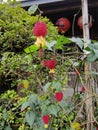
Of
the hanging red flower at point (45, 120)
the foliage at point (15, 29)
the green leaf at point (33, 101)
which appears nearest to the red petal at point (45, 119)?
the hanging red flower at point (45, 120)

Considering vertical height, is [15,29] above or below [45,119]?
above

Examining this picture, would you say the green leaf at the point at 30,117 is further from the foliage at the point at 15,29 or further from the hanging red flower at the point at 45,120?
the foliage at the point at 15,29

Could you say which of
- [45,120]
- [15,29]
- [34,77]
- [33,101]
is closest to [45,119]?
[45,120]

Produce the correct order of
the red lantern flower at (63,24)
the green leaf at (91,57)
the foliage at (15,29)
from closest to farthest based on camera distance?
the green leaf at (91,57) → the foliage at (15,29) → the red lantern flower at (63,24)

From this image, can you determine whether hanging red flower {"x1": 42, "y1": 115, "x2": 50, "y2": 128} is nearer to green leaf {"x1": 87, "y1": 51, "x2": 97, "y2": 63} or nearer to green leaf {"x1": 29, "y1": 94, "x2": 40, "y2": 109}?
green leaf {"x1": 29, "y1": 94, "x2": 40, "y2": 109}

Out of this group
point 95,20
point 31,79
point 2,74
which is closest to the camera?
point 31,79

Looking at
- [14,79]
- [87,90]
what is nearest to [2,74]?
[14,79]

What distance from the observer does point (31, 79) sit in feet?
10.4

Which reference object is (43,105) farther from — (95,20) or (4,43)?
(95,20)

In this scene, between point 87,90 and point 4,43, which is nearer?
point 87,90

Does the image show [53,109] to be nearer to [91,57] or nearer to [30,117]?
[30,117]

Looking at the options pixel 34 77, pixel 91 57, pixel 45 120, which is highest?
pixel 91 57

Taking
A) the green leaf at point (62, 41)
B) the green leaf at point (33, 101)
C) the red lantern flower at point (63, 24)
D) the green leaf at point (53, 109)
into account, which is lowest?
the green leaf at point (53, 109)

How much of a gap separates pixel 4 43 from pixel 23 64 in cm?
46
